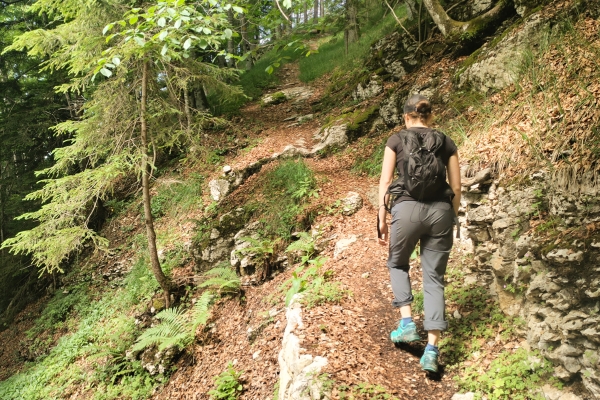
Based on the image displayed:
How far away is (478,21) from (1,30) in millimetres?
15174

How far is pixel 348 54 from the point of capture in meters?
16.8

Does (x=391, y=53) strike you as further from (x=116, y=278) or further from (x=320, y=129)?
(x=116, y=278)

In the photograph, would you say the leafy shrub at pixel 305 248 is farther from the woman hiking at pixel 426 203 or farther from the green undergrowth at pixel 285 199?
the woman hiking at pixel 426 203

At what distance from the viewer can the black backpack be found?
2.92 metres

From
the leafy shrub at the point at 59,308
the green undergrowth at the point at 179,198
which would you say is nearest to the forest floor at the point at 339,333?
the green undergrowth at the point at 179,198

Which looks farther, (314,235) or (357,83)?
(357,83)

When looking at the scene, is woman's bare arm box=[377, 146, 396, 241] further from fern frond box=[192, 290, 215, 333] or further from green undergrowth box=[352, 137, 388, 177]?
green undergrowth box=[352, 137, 388, 177]

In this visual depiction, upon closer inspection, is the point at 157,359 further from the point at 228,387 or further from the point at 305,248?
the point at 305,248

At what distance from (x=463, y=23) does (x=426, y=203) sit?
8121 mm

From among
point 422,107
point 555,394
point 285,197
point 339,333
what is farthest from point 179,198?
point 555,394

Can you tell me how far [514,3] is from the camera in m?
Answer: 8.04

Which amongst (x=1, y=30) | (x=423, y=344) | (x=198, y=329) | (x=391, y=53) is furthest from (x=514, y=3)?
(x=1, y=30)

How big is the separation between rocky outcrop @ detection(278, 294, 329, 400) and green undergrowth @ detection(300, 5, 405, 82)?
12348mm

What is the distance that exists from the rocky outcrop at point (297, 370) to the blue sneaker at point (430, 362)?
2.79 ft
